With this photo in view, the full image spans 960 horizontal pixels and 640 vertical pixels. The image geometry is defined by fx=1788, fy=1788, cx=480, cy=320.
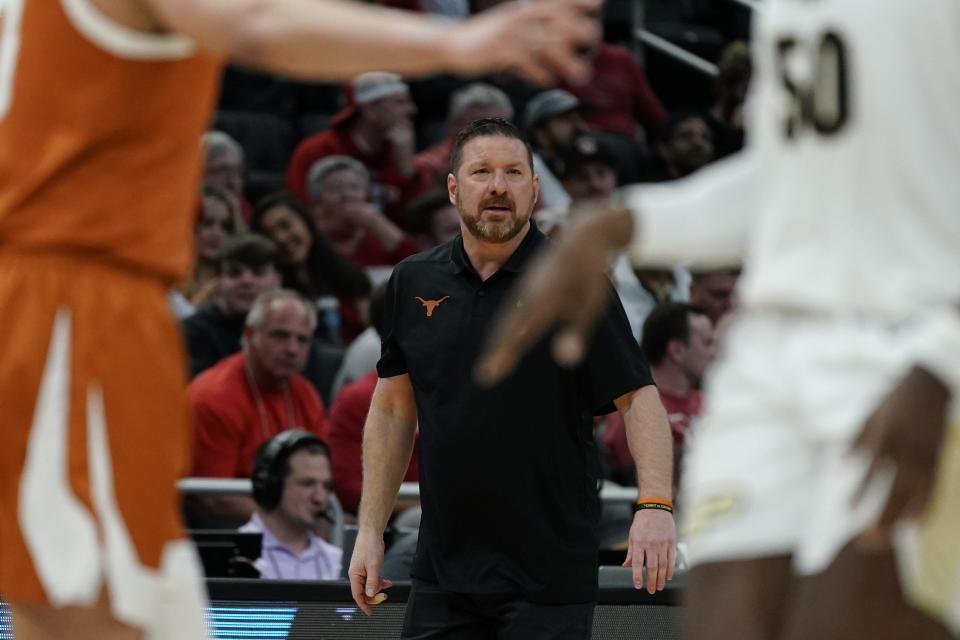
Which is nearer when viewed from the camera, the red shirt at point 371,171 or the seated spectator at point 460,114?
the red shirt at point 371,171

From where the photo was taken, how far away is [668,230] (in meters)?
3.11

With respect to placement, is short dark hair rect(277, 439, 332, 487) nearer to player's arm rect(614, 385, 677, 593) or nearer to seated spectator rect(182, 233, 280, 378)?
seated spectator rect(182, 233, 280, 378)

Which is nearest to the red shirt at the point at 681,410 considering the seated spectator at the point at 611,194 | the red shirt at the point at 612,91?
the seated spectator at the point at 611,194

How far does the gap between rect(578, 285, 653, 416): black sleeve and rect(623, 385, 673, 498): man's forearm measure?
0.06 m

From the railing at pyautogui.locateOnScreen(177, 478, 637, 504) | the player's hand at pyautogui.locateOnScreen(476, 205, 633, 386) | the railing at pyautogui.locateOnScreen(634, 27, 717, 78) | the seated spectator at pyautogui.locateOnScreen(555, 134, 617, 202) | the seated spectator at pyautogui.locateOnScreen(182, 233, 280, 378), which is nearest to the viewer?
the player's hand at pyautogui.locateOnScreen(476, 205, 633, 386)

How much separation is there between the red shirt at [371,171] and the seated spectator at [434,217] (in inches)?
30.1

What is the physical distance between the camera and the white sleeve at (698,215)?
10.2 ft

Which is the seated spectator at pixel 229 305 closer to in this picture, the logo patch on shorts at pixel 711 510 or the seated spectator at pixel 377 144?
the seated spectator at pixel 377 144

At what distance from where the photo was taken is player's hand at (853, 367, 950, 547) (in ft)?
8.62

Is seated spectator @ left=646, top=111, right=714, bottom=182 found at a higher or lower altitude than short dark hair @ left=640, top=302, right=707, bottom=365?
higher

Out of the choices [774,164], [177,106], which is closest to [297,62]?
[177,106]

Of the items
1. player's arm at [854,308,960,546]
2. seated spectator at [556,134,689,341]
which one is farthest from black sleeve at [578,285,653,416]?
seated spectator at [556,134,689,341]

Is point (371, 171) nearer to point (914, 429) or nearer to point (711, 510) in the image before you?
point (711, 510)

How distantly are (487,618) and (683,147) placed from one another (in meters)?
6.78
